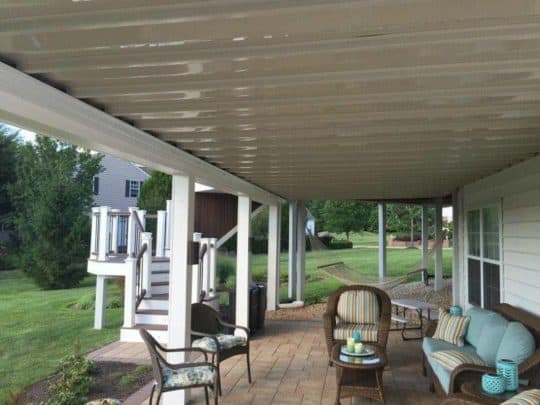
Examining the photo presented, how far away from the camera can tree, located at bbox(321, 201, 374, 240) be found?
19938 mm

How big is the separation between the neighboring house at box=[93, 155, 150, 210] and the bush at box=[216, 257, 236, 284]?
25.3 ft

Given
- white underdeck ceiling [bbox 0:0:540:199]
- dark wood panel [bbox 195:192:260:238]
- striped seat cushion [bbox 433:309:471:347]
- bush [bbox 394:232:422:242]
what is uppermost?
white underdeck ceiling [bbox 0:0:540:199]

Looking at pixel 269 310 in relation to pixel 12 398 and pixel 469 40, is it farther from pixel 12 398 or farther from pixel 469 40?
pixel 469 40

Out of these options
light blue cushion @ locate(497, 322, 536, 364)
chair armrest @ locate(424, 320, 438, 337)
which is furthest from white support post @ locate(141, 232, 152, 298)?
light blue cushion @ locate(497, 322, 536, 364)

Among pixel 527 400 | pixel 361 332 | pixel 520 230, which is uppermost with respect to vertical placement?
pixel 520 230

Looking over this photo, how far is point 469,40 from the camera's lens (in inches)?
64.7

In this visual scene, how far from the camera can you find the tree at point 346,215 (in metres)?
19.9

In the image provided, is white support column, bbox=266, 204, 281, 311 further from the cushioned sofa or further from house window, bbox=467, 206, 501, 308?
the cushioned sofa

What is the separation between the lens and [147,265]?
285 inches

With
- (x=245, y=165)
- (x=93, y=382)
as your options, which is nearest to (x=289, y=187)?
(x=245, y=165)

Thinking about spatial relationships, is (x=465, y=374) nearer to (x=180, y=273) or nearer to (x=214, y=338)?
(x=214, y=338)

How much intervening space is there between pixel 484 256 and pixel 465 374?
304 centimetres

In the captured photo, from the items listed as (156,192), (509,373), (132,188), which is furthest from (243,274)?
(132,188)

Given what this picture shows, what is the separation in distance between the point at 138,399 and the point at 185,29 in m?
3.58
